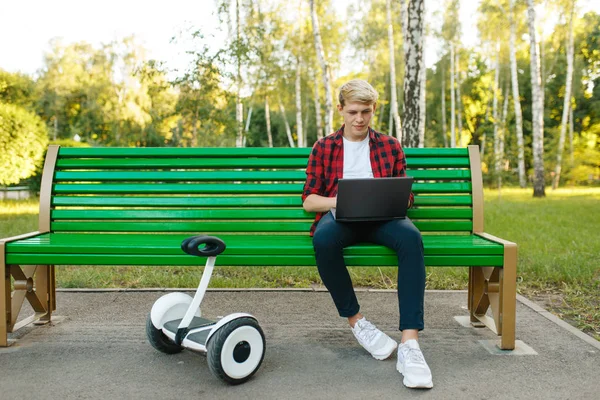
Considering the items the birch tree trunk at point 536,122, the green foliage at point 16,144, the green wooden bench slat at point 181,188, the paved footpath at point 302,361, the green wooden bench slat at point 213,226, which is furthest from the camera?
the birch tree trunk at point 536,122

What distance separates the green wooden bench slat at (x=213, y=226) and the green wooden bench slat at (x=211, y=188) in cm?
21

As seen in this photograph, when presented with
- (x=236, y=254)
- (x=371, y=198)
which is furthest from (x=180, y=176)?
(x=371, y=198)

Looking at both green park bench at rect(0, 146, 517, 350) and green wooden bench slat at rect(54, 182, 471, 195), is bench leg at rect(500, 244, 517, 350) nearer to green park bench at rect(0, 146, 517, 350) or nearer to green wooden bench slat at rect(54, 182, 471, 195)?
green park bench at rect(0, 146, 517, 350)

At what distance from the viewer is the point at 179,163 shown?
3773mm

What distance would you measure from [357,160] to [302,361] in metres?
1.19

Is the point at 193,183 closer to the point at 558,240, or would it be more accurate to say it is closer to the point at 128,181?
the point at 128,181

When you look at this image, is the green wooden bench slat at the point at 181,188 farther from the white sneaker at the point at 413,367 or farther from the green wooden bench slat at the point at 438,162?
the white sneaker at the point at 413,367

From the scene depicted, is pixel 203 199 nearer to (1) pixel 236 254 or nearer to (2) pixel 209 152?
(2) pixel 209 152

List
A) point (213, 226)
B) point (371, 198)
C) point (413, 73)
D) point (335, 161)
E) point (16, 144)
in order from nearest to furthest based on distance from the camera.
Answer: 1. point (371, 198)
2. point (335, 161)
3. point (213, 226)
4. point (413, 73)
5. point (16, 144)

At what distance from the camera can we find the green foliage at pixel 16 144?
11633 mm

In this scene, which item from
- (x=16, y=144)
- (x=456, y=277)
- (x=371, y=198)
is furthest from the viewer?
(x=16, y=144)

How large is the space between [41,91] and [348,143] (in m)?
37.9

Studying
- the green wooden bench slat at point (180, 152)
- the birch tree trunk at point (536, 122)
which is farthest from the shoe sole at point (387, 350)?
the birch tree trunk at point (536, 122)

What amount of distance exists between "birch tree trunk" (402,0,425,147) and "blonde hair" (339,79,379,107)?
5.64 meters
